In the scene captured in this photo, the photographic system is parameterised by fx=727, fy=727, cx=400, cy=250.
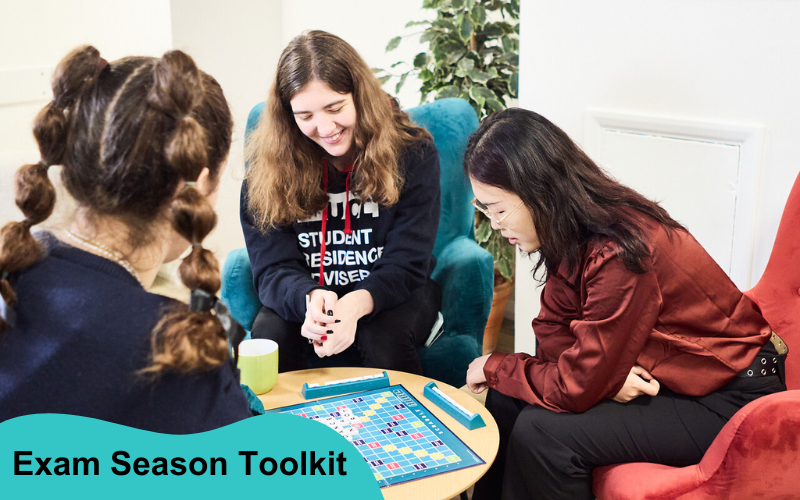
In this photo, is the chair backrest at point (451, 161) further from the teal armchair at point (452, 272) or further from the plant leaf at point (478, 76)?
the plant leaf at point (478, 76)

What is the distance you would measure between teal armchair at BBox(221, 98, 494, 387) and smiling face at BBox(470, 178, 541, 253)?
52 centimetres

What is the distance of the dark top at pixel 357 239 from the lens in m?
1.84

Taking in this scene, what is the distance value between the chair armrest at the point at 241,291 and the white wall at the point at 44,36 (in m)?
1.03

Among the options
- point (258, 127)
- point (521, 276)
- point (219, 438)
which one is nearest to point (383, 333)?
point (258, 127)

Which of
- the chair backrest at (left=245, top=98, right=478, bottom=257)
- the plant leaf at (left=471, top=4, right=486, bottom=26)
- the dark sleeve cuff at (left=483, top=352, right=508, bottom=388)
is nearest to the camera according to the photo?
the dark sleeve cuff at (left=483, top=352, right=508, bottom=388)

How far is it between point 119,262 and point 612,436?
0.95 meters

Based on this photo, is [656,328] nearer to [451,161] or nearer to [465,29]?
[451,161]

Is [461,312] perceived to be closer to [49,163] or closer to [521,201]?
[521,201]

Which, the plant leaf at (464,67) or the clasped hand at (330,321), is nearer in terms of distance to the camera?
the clasped hand at (330,321)

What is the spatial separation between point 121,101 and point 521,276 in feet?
6.17

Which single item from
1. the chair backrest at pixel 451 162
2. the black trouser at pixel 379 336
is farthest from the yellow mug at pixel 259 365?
the chair backrest at pixel 451 162

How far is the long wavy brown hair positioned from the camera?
5.73 feet

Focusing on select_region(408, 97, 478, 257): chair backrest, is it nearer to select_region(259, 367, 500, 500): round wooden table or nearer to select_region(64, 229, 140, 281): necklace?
select_region(259, 367, 500, 500): round wooden table

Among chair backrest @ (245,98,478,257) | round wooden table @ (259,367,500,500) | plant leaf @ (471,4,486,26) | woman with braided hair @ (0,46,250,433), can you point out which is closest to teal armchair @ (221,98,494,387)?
chair backrest @ (245,98,478,257)
